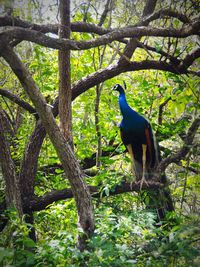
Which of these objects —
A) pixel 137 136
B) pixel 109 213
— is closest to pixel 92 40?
pixel 137 136

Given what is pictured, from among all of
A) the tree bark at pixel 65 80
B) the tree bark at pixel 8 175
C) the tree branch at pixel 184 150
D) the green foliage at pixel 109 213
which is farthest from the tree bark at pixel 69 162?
the tree branch at pixel 184 150

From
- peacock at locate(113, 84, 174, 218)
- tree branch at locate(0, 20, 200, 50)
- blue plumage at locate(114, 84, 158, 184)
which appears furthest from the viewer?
blue plumage at locate(114, 84, 158, 184)

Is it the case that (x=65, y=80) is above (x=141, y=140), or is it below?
above

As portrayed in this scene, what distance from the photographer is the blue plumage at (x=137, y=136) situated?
4742 mm

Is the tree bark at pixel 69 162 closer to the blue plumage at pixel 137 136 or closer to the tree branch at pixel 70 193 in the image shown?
the tree branch at pixel 70 193

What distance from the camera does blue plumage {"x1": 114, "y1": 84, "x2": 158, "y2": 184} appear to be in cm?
474

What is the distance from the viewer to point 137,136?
479 cm

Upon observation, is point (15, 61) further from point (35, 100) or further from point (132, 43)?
point (132, 43)

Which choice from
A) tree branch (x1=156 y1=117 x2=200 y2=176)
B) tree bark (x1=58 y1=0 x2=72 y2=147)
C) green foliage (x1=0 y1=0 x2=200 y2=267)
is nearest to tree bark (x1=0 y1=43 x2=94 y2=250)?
green foliage (x1=0 y1=0 x2=200 y2=267)

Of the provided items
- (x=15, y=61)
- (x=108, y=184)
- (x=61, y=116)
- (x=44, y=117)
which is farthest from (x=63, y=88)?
(x=108, y=184)

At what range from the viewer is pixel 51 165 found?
19.2 ft

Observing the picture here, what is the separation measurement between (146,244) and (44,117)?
1610 mm

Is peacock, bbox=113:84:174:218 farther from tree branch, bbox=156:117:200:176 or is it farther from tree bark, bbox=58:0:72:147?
tree bark, bbox=58:0:72:147

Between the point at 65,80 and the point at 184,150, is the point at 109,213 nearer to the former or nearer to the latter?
the point at 184,150
